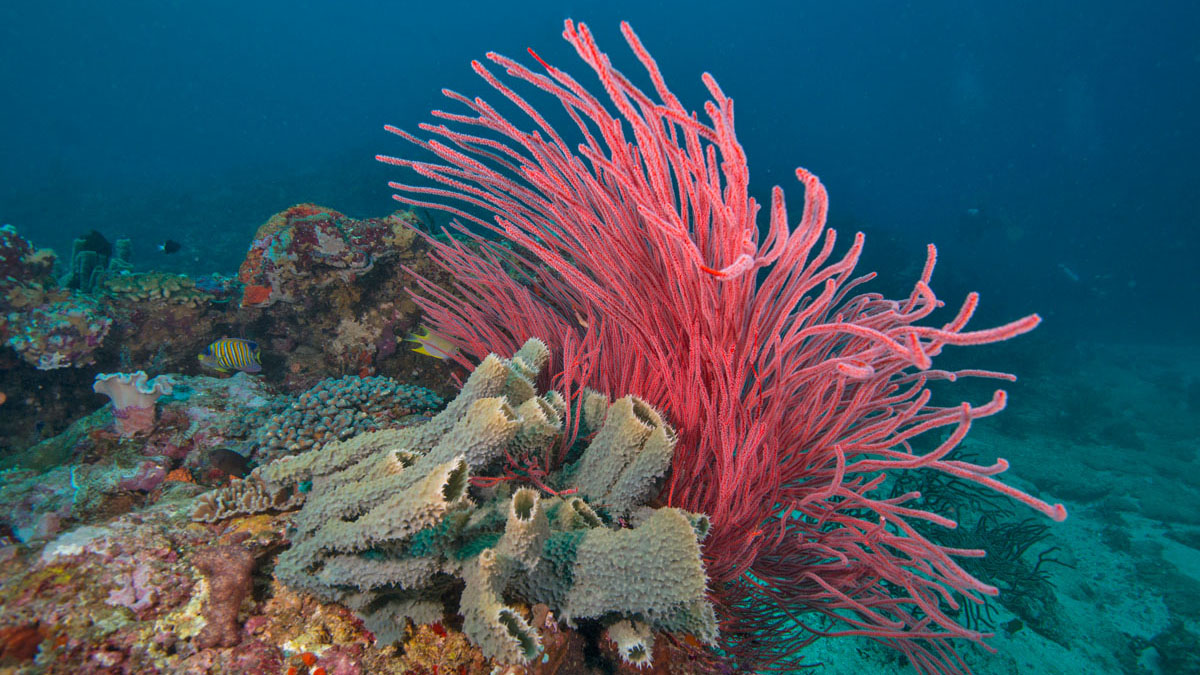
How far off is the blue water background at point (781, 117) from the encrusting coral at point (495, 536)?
57.8 feet

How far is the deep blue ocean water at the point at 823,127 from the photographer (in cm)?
2397

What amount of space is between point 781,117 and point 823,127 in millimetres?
10894

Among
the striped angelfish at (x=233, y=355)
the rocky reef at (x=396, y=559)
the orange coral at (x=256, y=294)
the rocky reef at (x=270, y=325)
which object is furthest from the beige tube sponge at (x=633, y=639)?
the orange coral at (x=256, y=294)

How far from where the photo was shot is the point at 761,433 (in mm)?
1708

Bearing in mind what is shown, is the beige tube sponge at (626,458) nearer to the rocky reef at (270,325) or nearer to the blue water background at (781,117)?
the rocky reef at (270,325)

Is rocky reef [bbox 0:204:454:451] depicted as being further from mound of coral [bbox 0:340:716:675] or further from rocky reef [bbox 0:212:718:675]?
mound of coral [bbox 0:340:716:675]

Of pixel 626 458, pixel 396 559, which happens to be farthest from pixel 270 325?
pixel 626 458

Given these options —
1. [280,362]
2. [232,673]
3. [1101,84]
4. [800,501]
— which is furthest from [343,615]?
[1101,84]

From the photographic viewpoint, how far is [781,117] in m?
70.6

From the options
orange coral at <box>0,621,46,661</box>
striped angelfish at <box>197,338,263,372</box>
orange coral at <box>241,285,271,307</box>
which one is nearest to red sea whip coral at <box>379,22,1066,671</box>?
orange coral at <box>0,621,46,661</box>

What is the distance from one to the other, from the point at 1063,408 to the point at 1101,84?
8047 cm

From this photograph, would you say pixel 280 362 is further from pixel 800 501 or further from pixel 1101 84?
pixel 1101 84

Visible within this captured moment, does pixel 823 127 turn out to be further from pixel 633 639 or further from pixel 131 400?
pixel 633 639

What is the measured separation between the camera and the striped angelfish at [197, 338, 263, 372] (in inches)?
163
